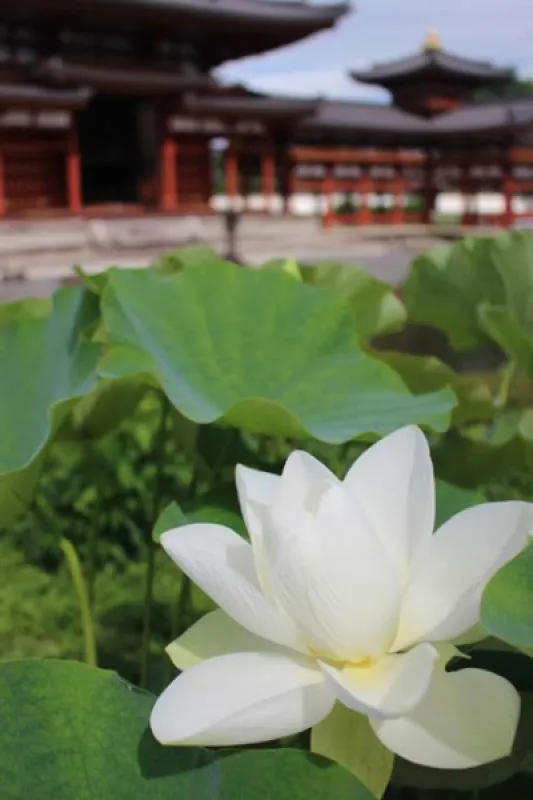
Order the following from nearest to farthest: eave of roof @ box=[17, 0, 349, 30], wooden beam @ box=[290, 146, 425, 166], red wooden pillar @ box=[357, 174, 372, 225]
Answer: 1. eave of roof @ box=[17, 0, 349, 30]
2. wooden beam @ box=[290, 146, 425, 166]
3. red wooden pillar @ box=[357, 174, 372, 225]

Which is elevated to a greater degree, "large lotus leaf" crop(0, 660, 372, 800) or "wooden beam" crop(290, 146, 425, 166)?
"wooden beam" crop(290, 146, 425, 166)

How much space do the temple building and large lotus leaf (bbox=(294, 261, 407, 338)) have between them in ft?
17.1

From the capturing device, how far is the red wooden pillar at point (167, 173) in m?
6.64

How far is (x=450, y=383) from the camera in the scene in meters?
0.73

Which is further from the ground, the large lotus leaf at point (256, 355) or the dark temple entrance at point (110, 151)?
the dark temple entrance at point (110, 151)

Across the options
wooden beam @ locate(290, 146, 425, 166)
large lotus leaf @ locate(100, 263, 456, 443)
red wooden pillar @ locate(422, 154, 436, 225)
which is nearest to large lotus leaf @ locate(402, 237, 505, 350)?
large lotus leaf @ locate(100, 263, 456, 443)

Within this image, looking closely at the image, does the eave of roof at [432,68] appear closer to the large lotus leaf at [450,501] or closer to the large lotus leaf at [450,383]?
the large lotus leaf at [450,383]

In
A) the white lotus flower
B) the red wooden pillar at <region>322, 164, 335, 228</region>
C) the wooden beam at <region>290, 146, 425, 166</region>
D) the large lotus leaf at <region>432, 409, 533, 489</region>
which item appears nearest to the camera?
the white lotus flower

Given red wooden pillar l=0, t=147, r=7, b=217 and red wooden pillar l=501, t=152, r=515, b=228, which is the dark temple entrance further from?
red wooden pillar l=501, t=152, r=515, b=228

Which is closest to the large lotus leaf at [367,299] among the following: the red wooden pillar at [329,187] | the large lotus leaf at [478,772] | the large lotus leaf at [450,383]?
the large lotus leaf at [450,383]

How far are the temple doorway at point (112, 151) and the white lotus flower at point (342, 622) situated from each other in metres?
6.98

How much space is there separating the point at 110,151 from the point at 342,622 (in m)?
7.39

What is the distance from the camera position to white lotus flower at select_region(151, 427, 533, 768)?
27 cm

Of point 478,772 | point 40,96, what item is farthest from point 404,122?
point 478,772
